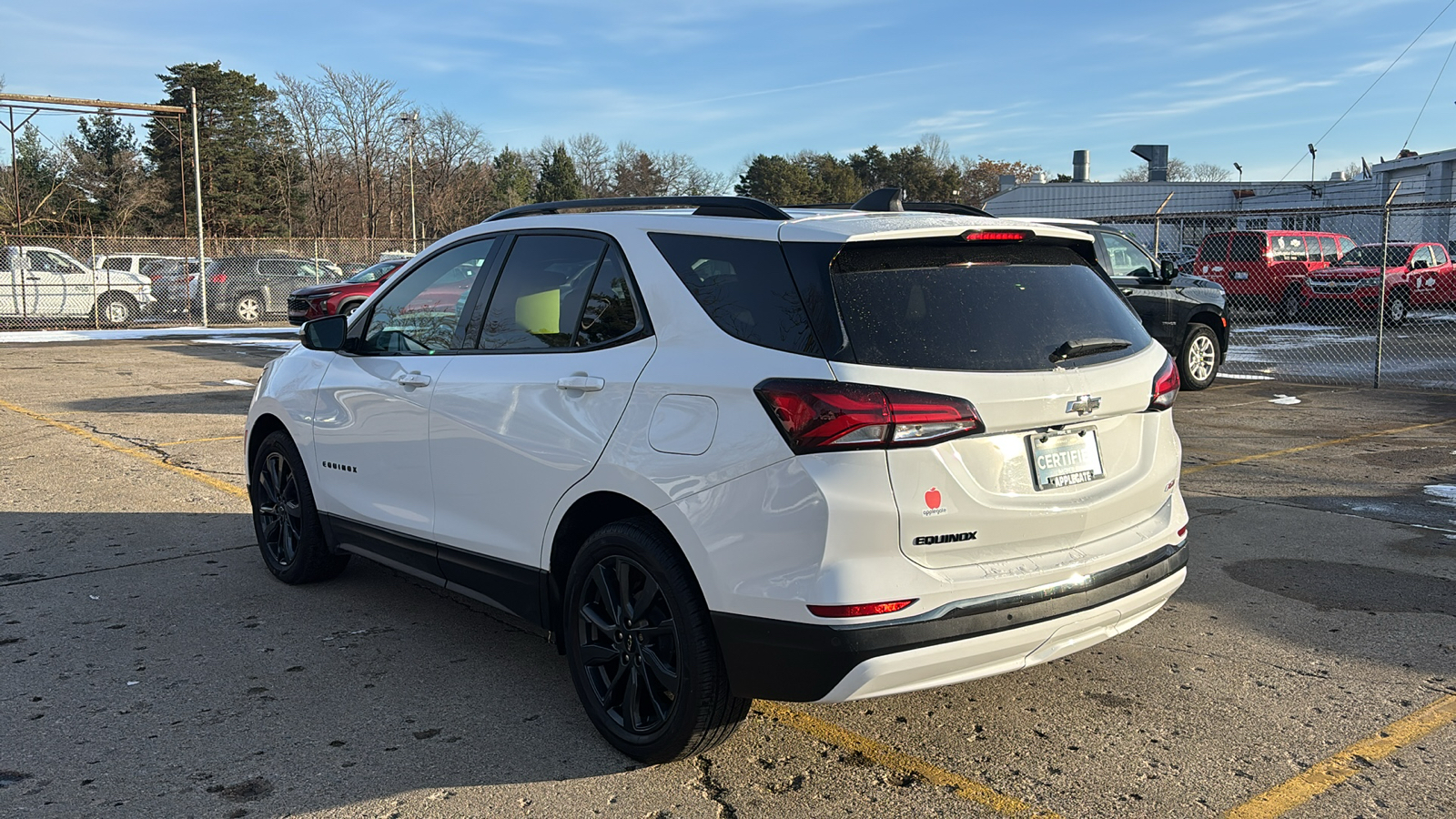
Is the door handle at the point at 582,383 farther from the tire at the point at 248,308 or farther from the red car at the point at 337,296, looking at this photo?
the tire at the point at 248,308

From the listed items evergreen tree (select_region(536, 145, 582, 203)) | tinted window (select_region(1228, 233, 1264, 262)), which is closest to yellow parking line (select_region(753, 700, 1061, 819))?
tinted window (select_region(1228, 233, 1264, 262))

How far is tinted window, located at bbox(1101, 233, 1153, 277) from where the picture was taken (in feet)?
42.1

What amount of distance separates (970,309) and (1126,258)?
10632 millimetres

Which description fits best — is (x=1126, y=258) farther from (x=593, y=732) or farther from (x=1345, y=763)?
(x=593, y=732)

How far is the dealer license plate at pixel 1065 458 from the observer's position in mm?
3219

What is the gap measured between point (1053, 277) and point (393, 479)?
2741 mm

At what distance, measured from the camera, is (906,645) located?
298 centimetres

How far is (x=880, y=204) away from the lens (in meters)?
3.78

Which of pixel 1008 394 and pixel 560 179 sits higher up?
pixel 560 179

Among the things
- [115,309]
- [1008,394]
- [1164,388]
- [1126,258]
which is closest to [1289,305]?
[1126,258]

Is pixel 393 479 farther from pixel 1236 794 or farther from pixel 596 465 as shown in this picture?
pixel 1236 794

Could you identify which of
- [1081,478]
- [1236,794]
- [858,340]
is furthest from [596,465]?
[1236,794]

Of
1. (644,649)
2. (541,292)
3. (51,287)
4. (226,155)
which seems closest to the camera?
(644,649)

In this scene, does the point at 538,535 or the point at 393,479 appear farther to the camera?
the point at 393,479
